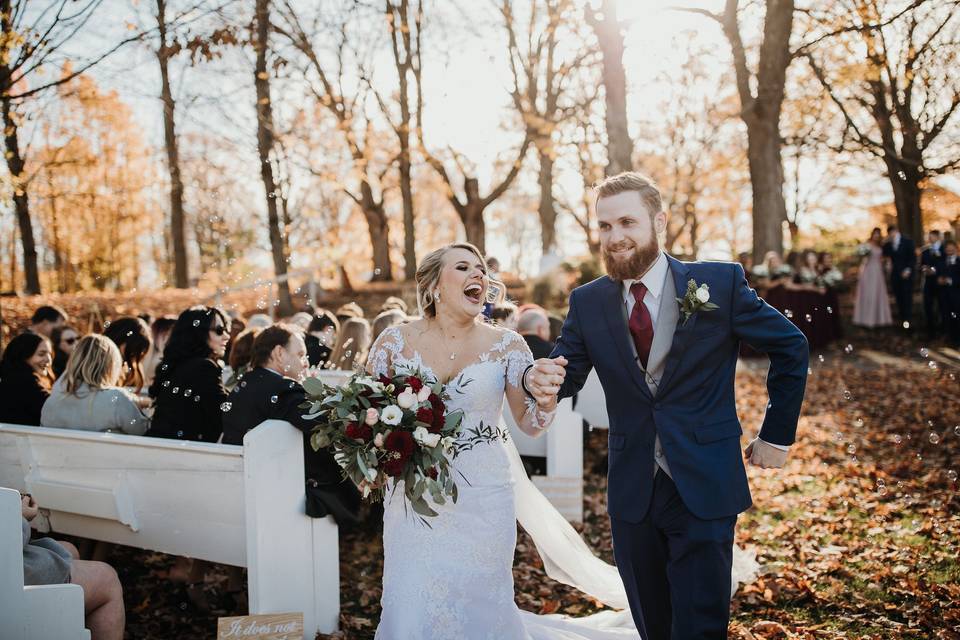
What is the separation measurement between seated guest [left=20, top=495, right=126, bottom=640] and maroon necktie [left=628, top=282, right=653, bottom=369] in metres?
2.92

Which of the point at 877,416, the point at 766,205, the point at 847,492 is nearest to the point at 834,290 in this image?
the point at 766,205

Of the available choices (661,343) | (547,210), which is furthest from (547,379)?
(547,210)

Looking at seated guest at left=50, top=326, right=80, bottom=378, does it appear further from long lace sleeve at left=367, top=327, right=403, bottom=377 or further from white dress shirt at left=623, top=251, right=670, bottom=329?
white dress shirt at left=623, top=251, right=670, bottom=329

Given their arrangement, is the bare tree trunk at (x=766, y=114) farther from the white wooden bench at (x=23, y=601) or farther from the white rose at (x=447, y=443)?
the white wooden bench at (x=23, y=601)

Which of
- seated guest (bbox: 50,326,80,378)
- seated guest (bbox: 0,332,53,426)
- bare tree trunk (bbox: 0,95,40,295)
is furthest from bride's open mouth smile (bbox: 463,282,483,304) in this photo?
bare tree trunk (bbox: 0,95,40,295)

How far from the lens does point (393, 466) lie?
358 cm

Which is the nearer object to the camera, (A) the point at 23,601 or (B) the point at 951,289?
(A) the point at 23,601

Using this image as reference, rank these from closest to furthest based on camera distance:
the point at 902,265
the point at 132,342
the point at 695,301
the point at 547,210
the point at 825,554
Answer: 1. the point at 695,301
2. the point at 825,554
3. the point at 132,342
4. the point at 902,265
5. the point at 547,210

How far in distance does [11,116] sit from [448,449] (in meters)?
8.72

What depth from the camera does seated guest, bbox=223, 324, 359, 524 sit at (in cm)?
493

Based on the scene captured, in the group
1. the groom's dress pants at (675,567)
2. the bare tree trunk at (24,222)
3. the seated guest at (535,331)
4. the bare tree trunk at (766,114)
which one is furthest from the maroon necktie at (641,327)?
the bare tree trunk at (766,114)

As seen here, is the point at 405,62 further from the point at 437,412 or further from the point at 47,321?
the point at 437,412

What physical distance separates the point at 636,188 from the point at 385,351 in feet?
5.26

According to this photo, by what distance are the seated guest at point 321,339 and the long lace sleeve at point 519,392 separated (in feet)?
13.8
